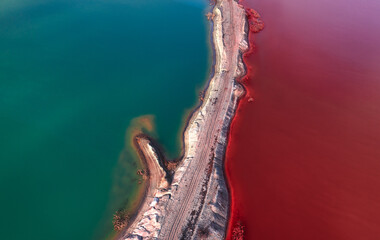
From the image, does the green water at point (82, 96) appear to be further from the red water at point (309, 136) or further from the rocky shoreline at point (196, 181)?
the red water at point (309, 136)

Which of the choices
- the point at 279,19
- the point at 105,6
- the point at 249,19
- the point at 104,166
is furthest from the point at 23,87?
the point at 279,19

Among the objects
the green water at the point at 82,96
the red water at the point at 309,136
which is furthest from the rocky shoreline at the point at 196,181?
the green water at the point at 82,96

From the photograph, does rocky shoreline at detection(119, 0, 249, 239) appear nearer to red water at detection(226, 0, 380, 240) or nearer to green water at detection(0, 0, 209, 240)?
red water at detection(226, 0, 380, 240)

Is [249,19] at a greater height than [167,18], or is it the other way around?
[249,19]

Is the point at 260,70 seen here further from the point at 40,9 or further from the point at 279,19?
the point at 40,9

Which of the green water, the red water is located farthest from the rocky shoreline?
the green water

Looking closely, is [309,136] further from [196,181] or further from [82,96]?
[82,96]

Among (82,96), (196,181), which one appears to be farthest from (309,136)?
(82,96)
